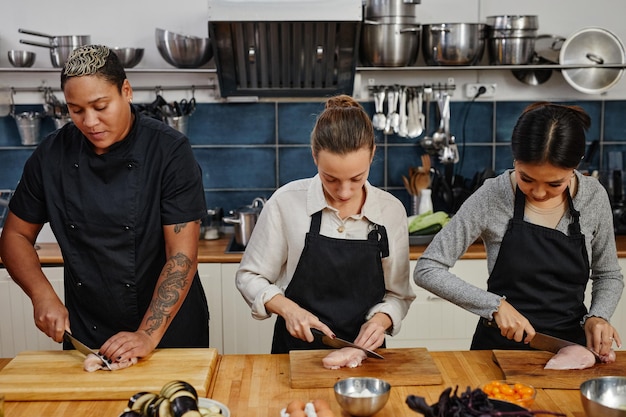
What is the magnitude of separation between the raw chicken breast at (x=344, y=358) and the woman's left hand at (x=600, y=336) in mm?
630

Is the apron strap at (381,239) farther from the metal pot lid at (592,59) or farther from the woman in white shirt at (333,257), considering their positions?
the metal pot lid at (592,59)

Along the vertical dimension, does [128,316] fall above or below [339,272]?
below

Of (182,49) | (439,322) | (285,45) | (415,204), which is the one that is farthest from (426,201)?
(182,49)

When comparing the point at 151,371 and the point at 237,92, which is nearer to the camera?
the point at 151,371

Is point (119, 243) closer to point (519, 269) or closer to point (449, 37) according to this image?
point (519, 269)

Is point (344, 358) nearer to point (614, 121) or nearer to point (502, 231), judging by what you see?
point (502, 231)

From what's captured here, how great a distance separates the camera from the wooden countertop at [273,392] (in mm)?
1747

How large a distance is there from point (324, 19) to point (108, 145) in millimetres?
1626

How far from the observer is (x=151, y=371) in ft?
6.26

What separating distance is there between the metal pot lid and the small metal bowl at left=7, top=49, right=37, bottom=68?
2.67 meters

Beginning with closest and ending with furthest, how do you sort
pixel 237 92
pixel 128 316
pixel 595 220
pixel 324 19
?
pixel 595 220 → pixel 128 316 → pixel 324 19 → pixel 237 92

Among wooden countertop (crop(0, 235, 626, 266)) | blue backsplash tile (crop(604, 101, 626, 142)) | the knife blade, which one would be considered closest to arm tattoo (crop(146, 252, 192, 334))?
the knife blade

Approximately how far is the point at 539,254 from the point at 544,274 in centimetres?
7

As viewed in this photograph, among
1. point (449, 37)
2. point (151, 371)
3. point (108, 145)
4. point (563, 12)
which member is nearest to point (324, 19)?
point (449, 37)
